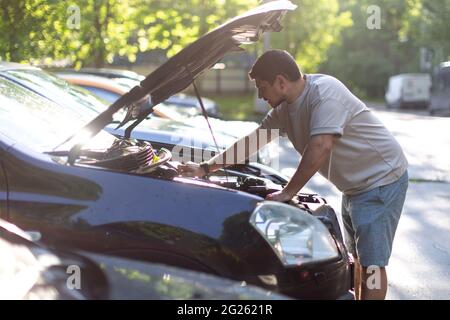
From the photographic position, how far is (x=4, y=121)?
356cm

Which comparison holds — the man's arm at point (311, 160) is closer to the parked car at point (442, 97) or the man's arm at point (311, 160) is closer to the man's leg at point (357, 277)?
the man's leg at point (357, 277)

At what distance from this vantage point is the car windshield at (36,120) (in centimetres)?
354

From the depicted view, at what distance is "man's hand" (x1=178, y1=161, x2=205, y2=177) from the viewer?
13.5 feet

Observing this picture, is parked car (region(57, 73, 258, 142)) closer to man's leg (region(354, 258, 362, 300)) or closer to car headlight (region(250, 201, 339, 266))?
man's leg (region(354, 258, 362, 300))

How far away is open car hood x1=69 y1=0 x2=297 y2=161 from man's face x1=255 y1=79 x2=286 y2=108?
0.28m

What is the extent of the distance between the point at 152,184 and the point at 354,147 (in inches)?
51.5

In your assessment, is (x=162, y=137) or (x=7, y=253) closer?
(x=7, y=253)

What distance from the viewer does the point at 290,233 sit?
3234 mm

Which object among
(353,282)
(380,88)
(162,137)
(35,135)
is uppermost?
(35,135)

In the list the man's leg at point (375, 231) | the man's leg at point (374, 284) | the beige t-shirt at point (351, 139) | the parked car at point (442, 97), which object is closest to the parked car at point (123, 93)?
the beige t-shirt at point (351, 139)

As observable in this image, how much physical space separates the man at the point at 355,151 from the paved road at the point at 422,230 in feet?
4.14
